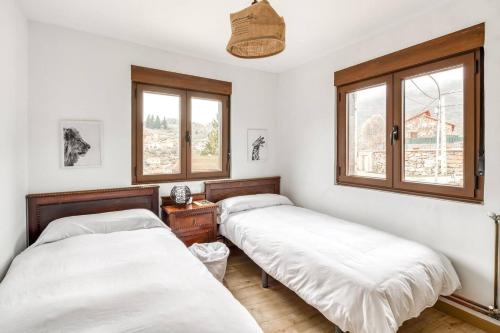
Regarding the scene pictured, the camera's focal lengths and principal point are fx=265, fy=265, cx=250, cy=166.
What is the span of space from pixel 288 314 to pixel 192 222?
1.35 meters

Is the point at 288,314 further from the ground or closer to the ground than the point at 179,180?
closer to the ground

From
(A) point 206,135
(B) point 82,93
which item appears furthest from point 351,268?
(B) point 82,93

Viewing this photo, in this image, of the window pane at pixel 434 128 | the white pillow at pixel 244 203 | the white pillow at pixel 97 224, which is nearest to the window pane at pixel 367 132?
Result: the window pane at pixel 434 128

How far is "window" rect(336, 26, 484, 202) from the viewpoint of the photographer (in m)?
2.04

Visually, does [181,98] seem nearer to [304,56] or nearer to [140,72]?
[140,72]

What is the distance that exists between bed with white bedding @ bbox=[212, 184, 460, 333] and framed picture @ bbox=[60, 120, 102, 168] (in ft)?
5.46

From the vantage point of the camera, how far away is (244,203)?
3.23 meters

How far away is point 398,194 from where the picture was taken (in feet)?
8.21

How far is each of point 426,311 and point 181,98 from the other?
318cm

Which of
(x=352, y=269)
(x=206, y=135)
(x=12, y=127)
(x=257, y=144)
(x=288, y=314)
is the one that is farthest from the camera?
(x=257, y=144)

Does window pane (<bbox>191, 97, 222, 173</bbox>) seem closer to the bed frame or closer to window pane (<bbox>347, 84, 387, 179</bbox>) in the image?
the bed frame

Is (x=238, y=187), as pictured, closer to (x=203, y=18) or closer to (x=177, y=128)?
(x=177, y=128)

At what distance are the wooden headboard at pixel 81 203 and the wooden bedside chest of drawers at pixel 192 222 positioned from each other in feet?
0.88

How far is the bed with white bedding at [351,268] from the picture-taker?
1.53 meters
